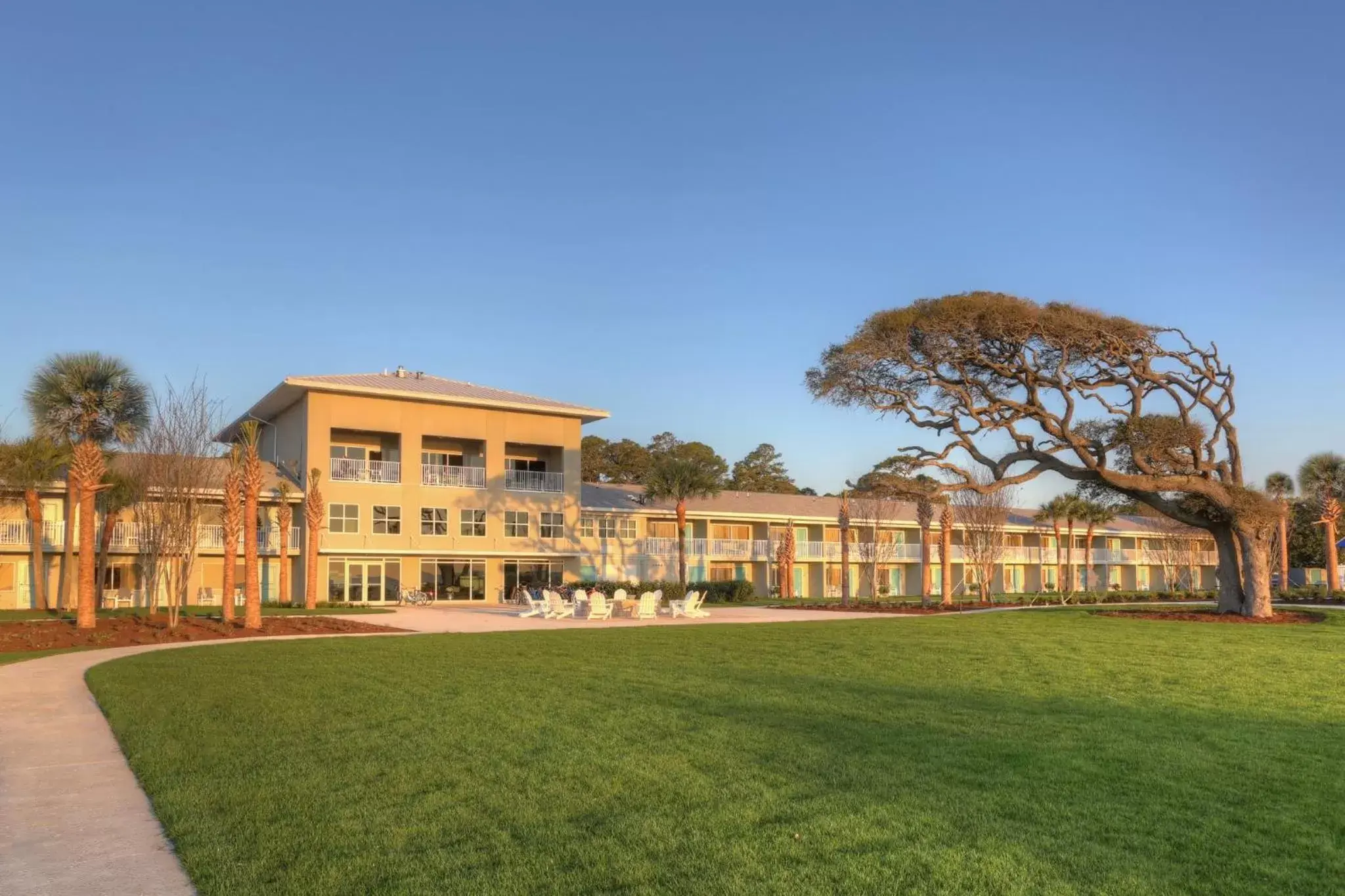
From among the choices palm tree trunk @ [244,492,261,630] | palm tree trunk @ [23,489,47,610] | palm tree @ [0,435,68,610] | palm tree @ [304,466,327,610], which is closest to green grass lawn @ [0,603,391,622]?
palm tree trunk @ [23,489,47,610]

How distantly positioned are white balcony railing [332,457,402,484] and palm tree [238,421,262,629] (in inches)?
644

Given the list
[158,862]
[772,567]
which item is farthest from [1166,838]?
[772,567]

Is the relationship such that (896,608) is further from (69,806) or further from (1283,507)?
(69,806)

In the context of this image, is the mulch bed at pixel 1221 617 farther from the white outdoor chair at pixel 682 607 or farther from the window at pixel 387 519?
the window at pixel 387 519

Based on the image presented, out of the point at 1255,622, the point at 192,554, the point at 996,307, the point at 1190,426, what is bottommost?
the point at 1255,622

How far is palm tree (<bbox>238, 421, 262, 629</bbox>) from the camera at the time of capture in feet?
82.3

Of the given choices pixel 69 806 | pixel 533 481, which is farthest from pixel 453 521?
pixel 69 806

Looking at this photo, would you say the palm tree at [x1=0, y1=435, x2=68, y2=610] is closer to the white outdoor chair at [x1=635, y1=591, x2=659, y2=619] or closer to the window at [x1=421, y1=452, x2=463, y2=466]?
the window at [x1=421, y1=452, x2=463, y2=466]

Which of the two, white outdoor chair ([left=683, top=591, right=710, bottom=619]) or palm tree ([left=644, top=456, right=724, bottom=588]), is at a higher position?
palm tree ([left=644, top=456, right=724, bottom=588])

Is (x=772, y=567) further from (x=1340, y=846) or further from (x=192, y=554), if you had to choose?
(x=1340, y=846)

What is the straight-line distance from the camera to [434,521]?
45188 millimetres

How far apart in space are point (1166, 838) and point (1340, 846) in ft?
2.87

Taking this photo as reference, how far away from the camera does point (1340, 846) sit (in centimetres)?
557

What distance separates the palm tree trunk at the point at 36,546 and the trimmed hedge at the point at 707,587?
19672 mm
